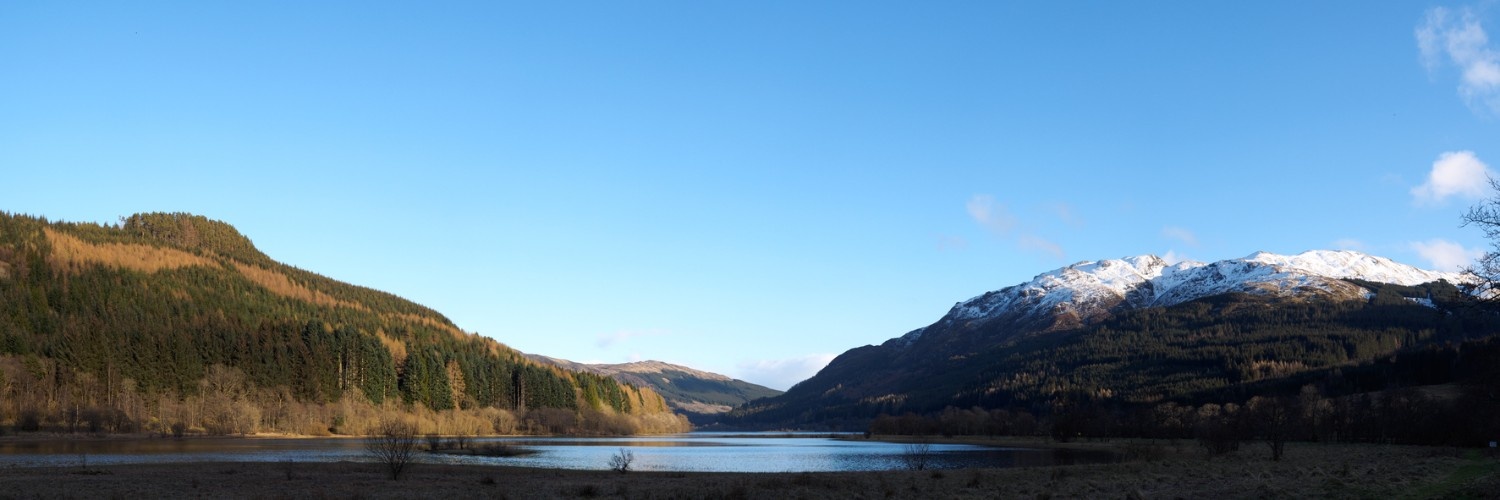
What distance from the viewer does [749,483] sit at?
49.1 metres

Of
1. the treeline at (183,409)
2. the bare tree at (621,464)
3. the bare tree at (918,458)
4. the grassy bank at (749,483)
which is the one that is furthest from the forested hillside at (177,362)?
the bare tree at (918,458)

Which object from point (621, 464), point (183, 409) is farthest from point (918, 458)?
point (183, 409)

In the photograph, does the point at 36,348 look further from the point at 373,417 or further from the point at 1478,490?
the point at 1478,490

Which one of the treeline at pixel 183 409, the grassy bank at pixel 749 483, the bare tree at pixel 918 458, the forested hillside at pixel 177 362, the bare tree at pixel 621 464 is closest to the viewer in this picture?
the grassy bank at pixel 749 483

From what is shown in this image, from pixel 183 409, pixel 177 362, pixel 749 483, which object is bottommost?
pixel 749 483

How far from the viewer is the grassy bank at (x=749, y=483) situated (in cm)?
3966

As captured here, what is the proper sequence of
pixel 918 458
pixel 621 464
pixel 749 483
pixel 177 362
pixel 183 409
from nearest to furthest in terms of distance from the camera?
pixel 749 483 < pixel 621 464 < pixel 918 458 < pixel 183 409 < pixel 177 362

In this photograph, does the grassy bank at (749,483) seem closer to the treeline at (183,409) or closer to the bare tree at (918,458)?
the bare tree at (918,458)

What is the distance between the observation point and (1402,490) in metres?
39.8

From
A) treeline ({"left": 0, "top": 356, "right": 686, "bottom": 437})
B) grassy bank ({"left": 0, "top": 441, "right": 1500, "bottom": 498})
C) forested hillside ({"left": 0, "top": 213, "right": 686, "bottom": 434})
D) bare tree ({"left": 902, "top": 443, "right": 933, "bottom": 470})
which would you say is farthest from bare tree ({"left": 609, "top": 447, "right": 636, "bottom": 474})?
forested hillside ({"left": 0, "top": 213, "right": 686, "bottom": 434})

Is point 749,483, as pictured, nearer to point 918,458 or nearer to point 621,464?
point 621,464

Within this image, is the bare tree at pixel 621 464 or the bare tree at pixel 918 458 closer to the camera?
the bare tree at pixel 621 464

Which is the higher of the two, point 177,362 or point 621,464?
point 177,362

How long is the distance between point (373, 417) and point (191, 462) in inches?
4170
